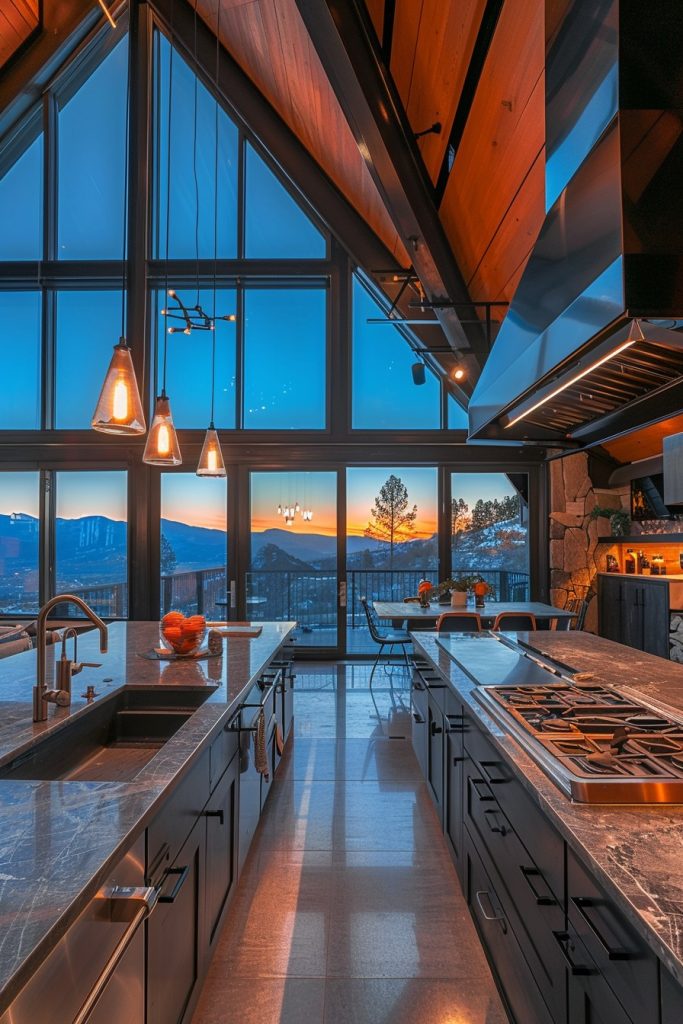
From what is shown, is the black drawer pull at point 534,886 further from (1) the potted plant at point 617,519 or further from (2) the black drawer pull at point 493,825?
(1) the potted plant at point 617,519

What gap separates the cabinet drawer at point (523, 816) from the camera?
3.79ft

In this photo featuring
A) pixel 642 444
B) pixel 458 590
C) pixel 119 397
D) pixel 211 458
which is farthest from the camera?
pixel 642 444

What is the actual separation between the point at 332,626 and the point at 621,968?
5.92m

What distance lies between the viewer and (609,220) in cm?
110

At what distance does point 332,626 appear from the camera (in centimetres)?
674

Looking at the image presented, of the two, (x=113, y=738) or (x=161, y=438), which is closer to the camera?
(x=113, y=738)

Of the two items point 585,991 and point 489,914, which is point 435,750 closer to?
point 489,914

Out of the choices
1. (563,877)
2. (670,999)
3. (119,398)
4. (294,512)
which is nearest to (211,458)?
(119,398)

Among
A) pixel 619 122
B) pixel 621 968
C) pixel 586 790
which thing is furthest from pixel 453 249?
pixel 621 968

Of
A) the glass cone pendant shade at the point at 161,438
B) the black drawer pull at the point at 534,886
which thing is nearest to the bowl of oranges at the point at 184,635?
the glass cone pendant shade at the point at 161,438

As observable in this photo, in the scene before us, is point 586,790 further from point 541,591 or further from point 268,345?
point 268,345

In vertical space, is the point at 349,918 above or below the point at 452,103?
below

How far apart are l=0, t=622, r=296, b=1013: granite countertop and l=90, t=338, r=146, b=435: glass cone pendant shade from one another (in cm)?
101

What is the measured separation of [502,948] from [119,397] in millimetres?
2235
